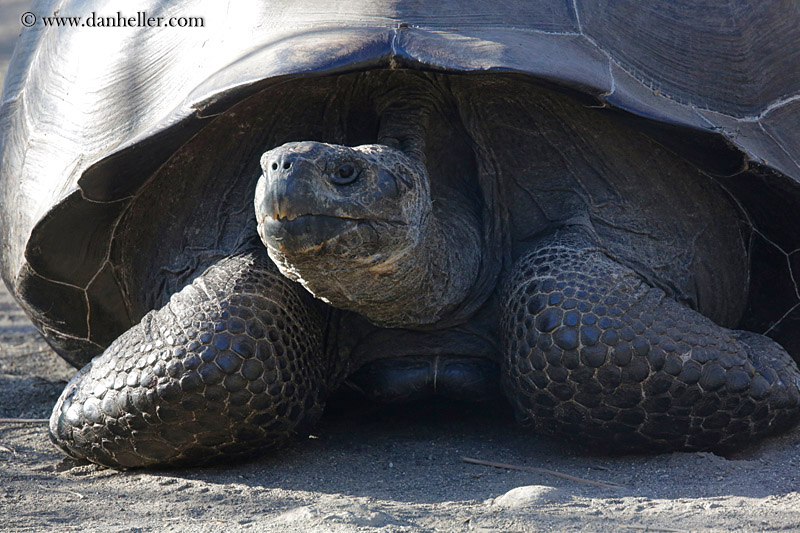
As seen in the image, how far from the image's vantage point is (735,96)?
12.4ft

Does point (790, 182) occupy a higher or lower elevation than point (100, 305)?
higher

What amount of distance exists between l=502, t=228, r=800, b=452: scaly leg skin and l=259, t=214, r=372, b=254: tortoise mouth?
32.1 inches

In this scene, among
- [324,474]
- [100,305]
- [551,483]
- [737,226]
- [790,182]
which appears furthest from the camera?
[100,305]

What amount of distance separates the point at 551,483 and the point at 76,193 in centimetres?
209

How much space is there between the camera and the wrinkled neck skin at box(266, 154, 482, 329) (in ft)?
9.80

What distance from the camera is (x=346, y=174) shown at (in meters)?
2.94

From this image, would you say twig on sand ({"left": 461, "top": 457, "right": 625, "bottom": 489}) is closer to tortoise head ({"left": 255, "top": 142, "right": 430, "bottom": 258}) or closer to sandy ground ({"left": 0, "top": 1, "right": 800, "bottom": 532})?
sandy ground ({"left": 0, "top": 1, "right": 800, "bottom": 532})

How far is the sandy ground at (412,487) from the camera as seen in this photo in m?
2.64

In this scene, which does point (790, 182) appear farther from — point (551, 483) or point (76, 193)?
point (76, 193)

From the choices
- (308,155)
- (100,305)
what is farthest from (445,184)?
(100,305)

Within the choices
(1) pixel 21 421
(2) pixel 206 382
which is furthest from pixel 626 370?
(1) pixel 21 421

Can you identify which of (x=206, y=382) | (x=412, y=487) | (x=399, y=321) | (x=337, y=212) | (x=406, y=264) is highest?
(x=337, y=212)

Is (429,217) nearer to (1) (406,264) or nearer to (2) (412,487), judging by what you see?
(1) (406,264)

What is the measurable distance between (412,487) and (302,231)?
2.88 feet
